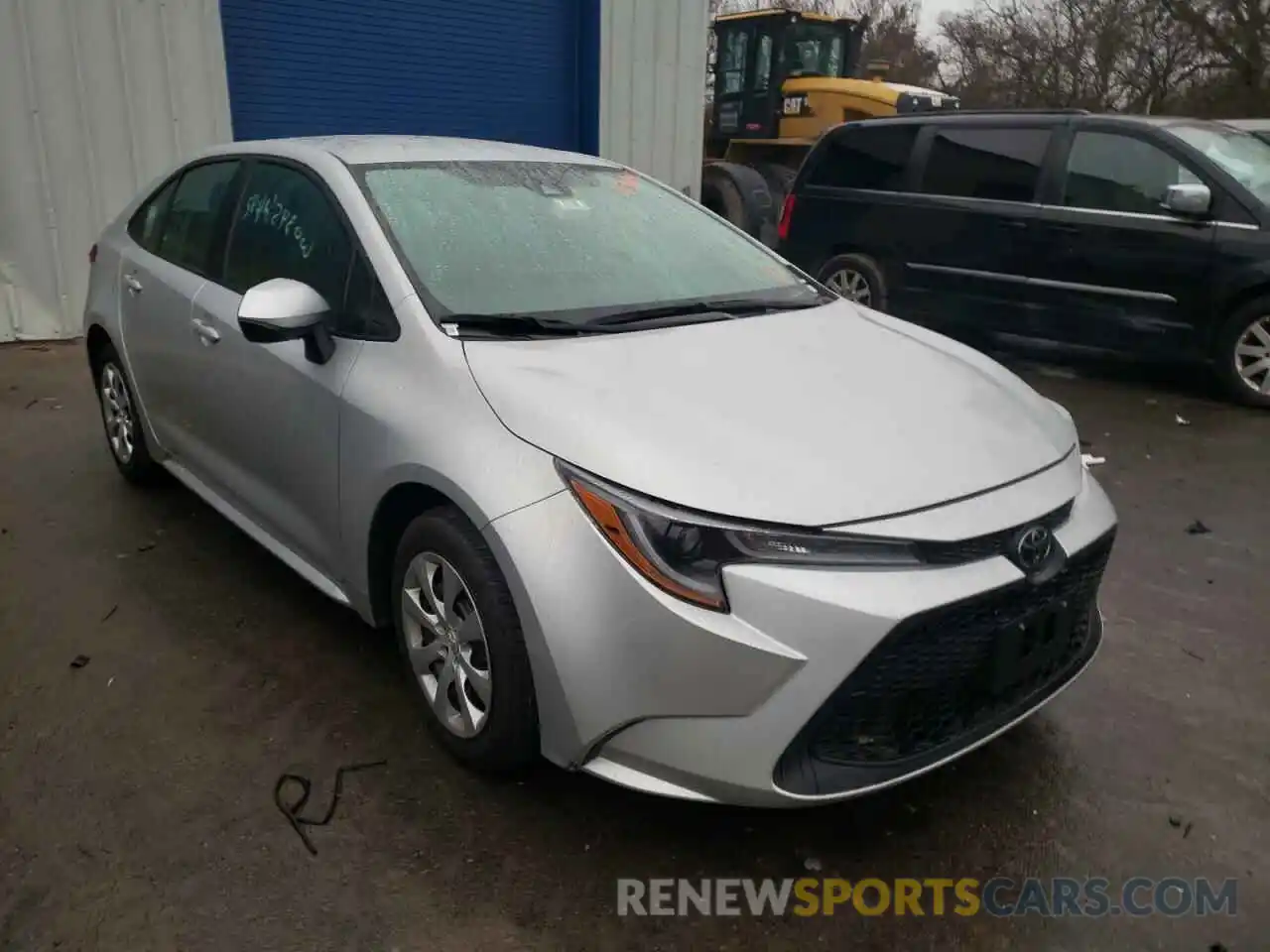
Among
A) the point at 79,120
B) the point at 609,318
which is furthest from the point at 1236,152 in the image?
the point at 79,120

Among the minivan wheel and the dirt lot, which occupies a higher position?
the minivan wheel

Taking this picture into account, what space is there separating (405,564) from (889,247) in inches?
230

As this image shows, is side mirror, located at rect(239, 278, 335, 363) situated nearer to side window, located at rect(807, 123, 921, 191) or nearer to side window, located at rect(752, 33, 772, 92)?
side window, located at rect(807, 123, 921, 191)

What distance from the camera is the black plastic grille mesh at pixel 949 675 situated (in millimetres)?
2076

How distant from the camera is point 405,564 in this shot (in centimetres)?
265

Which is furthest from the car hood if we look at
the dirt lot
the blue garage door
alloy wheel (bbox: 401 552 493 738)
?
the blue garage door

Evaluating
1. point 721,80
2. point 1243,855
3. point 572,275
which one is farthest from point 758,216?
point 1243,855

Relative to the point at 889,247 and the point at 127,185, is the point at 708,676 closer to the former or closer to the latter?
the point at 889,247

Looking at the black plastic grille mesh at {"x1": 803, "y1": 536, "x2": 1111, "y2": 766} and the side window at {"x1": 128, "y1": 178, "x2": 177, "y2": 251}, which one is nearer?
the black plastic grille mesh at {"x1": 803, "y1": 536, "x2": 1111, "y2": 766}

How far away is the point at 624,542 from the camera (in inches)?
82.7

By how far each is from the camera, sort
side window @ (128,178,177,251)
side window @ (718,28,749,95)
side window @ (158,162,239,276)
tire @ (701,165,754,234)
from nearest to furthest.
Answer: side window @ (158,162,239,276)
side window @ (128,178,177,251)
tire @ (701,165,754,234)
side window @ (718,28,749,95)

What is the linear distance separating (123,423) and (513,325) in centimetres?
264

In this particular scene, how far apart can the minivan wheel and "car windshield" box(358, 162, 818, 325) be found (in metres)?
1.94

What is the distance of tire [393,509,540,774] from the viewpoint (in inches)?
91.5
